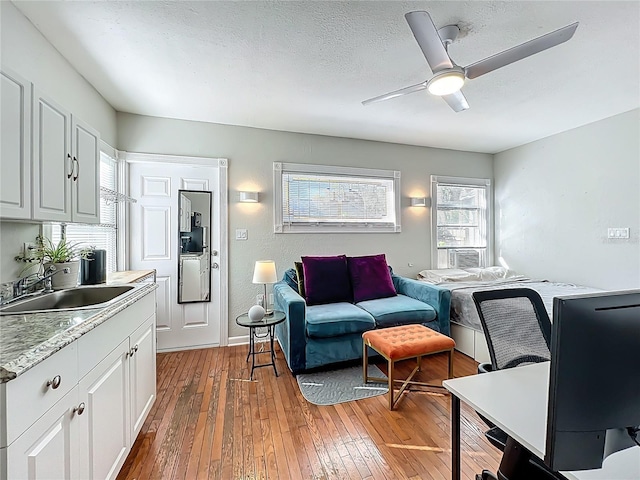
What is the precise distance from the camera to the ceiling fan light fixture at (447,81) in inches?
69.8

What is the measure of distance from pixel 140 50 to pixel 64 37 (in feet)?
1.42

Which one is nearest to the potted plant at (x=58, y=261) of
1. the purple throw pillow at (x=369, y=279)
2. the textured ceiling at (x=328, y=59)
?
the textured ceiling at (x=328, y=59)

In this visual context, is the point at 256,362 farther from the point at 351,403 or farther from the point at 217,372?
the point at 351,403

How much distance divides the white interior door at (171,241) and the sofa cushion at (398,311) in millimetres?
1673

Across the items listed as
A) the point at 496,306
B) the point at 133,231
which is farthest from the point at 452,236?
the point at 133,231

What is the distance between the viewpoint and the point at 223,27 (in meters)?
1.82

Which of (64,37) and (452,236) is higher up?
(64,37)

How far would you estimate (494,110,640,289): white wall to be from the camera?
123 inches

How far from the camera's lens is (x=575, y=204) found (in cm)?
359

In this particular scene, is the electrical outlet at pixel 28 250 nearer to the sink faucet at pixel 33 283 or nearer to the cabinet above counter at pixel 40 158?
the sink faucet at pixel 33 283

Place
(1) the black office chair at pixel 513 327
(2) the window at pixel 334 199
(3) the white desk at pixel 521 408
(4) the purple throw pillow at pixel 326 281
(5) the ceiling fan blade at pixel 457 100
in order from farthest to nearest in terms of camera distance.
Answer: (2) the window at pixel 334 199, (4) the purple throw pillow at pixel 326 281, (5) the ceiling fan blade at pixel 457 100, (1) the black office chair at pixel 513 327, (3) the white desk at pixel 521 408

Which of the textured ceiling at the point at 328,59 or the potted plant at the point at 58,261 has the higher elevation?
the textured ceiling at the point at 328,59

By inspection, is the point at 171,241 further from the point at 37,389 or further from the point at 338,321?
the point at 37,389

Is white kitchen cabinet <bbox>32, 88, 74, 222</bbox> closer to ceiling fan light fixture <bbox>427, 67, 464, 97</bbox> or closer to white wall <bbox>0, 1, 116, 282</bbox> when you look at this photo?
white wall <bbox>0, 1, 116, 282</bbox>
